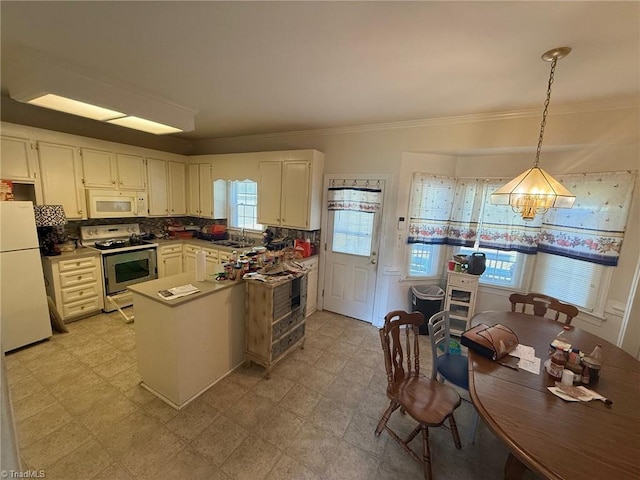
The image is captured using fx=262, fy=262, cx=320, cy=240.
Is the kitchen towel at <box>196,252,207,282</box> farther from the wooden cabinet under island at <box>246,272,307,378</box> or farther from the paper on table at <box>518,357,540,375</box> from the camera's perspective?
the paper on table at <box>518,357,540,375</box>

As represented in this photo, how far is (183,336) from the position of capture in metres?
2.13

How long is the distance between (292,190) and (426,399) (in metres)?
2.99

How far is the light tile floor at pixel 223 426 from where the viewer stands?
5.72 ft

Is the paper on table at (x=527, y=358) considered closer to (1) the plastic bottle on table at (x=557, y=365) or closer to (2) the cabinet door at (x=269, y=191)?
(1) the plastic bottle on table at (x=557, y=365)

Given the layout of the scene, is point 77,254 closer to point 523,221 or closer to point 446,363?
point 446,363

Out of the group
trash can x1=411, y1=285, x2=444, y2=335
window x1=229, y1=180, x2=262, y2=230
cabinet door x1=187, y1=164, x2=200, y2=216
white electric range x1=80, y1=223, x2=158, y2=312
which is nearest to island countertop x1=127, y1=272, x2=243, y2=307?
white electric range x1=80, y1=223, x2=158, y2=312

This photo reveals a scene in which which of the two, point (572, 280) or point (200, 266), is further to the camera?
point (572, 280)

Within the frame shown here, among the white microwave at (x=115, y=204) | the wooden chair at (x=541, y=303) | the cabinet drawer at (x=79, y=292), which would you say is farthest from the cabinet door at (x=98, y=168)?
the wooden chair at (x=541, y=303)

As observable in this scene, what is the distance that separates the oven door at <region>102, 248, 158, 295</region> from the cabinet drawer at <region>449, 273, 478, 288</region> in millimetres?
4452

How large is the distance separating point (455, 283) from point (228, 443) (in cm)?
295

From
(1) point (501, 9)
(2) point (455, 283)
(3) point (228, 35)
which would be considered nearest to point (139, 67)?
(3) point (228, 35)

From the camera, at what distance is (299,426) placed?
2088 millimetres

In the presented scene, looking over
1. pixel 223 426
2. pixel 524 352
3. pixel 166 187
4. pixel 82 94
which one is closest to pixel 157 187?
pixel 166 187

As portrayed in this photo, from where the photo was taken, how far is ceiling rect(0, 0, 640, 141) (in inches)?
55.4
